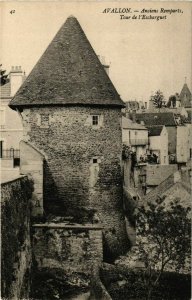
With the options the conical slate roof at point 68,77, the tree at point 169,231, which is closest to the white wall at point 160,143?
the conical slate roof at point 68,77

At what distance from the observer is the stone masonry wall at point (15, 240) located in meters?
12.0

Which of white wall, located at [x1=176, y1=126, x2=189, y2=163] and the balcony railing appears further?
the balcony railing

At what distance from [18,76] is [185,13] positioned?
11138 millimetres

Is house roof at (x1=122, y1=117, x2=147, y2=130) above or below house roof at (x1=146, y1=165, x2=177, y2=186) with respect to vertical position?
above

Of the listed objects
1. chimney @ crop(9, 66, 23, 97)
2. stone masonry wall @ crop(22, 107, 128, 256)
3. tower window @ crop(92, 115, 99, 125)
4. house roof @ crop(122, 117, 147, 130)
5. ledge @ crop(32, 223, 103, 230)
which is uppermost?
chimney @ crop(9, 66, 23, 97)

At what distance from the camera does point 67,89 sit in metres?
17.3

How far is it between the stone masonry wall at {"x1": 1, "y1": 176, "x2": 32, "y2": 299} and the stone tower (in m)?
1.79

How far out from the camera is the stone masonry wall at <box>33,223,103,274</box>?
15.7 meters

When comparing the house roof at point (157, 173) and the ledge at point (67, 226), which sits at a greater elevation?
the house roof at point (157, 173)

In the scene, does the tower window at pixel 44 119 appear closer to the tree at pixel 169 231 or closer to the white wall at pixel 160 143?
the tree at pixel 169 231

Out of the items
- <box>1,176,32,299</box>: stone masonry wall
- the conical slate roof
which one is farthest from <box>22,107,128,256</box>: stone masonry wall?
<box>1,176,32,299</box>: stone masonry wall

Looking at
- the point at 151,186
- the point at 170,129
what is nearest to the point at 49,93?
the point at 151,186

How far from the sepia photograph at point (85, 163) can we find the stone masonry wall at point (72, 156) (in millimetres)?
36

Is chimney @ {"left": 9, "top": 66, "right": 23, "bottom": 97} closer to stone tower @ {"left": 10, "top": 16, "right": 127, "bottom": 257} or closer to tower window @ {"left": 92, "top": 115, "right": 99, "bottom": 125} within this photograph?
stone tower @ {"left": 10, "top": 16, "right": 127, "bottom": 257}
